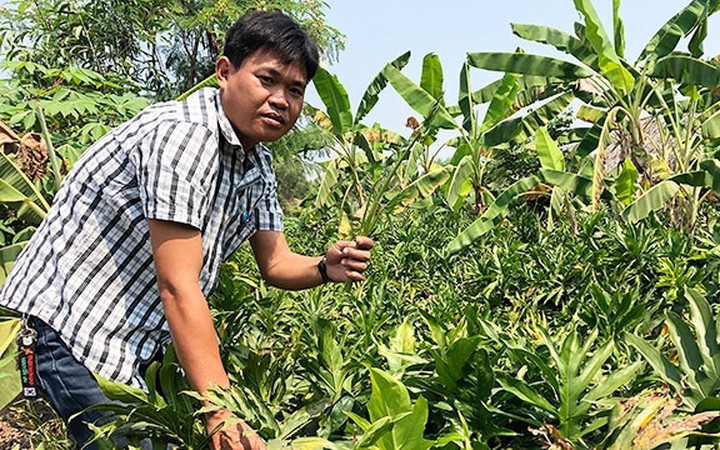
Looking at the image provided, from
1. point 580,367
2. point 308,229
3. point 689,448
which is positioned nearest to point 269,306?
point 580,367

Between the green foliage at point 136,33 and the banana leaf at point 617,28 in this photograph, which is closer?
the banana leaf at point 617,28

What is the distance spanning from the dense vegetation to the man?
198 mm

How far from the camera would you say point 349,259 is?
230 centimetres

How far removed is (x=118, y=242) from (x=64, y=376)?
45cm

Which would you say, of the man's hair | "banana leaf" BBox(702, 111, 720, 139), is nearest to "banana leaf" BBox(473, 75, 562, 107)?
"banana leaf" BBox(702, 111, 720, 139)

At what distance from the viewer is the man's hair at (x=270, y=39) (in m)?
1.95

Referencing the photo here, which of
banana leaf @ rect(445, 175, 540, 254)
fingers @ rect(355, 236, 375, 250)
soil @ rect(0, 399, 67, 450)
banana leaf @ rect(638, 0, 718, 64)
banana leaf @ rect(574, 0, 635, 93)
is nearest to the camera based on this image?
fingers @ rect(355, 236, 375, 250)

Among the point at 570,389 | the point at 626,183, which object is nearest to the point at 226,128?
the point at 570,389

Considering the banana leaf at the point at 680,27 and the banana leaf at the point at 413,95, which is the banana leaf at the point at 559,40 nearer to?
the banana leaf at the point at 680,27

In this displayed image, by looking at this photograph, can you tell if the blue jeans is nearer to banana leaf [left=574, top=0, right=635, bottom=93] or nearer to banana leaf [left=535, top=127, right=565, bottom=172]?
banana leaf [left=574, top=0, right=635, bottom=93]

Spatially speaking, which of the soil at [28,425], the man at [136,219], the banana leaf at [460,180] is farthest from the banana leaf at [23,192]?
the banana leaf at [460,180]

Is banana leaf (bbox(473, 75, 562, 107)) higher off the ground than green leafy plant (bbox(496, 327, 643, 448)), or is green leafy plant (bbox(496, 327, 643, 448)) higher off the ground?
banana leaf (bbox(473, 75, 562, 107))

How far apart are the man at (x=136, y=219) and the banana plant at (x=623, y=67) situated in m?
4.46

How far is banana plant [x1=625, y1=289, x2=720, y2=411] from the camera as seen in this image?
1765 millimetres
